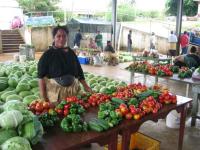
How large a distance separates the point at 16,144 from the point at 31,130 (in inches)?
7.5

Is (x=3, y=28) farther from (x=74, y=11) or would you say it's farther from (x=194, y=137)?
(x=194, y=137)

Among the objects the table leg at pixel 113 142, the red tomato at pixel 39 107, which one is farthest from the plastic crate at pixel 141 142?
the red tomato at pixel 39 107

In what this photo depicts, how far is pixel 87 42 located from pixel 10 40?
6605 millimetres

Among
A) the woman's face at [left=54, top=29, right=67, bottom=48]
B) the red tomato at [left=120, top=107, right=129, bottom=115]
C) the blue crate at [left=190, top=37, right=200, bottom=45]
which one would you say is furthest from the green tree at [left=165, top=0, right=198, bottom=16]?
the red tomato at [left=120, top=107, right=129, bottom=115]

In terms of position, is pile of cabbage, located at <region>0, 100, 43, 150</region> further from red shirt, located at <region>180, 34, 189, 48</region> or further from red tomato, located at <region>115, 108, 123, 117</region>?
red shirt, located at <region>180, 34, 189, 48</region>

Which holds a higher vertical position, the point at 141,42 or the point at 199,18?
the point at 199,18

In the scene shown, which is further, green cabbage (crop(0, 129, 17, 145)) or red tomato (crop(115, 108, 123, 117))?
red tomato (crop(115, 108, 123, 117))

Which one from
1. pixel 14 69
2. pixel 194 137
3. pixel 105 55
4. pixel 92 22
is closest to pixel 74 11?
pixel 92 22

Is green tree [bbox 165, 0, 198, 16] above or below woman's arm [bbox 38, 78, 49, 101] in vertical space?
above

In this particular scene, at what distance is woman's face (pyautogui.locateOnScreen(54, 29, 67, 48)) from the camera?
3240 mm

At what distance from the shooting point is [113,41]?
50.9ft

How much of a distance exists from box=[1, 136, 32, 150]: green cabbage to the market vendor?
1.57m

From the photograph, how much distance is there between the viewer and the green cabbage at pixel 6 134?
6.42ft

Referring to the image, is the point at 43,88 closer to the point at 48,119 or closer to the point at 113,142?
the point at 48,119
